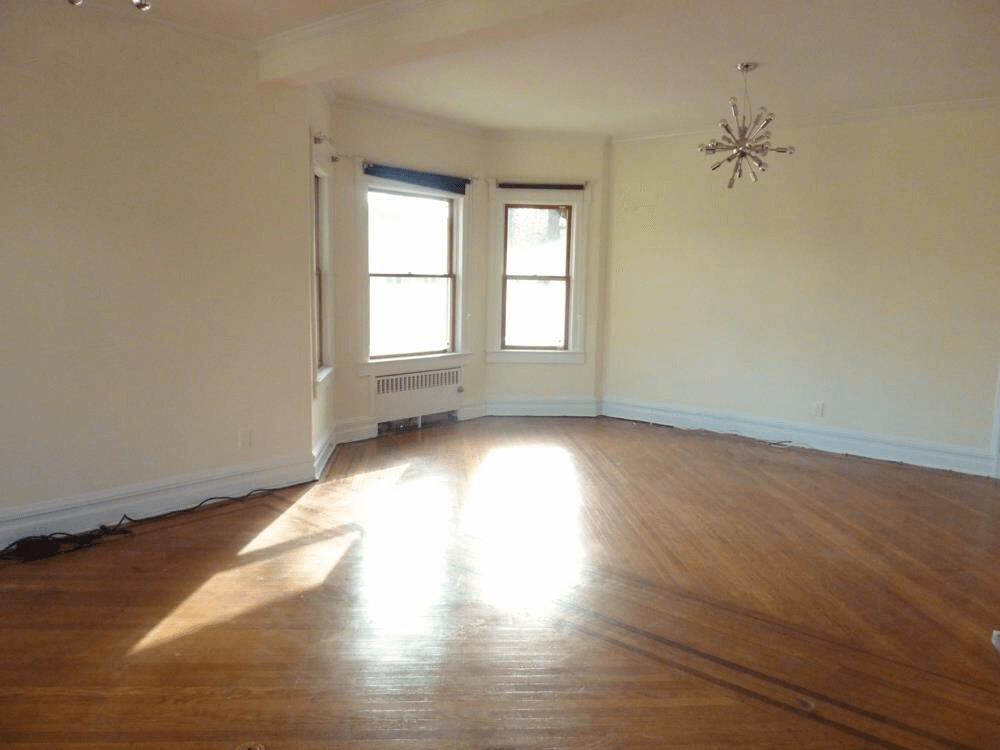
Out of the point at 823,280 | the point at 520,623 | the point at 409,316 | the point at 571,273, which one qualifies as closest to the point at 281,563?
the point at 520,623

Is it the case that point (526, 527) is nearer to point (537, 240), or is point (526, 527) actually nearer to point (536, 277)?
point (536, 277)

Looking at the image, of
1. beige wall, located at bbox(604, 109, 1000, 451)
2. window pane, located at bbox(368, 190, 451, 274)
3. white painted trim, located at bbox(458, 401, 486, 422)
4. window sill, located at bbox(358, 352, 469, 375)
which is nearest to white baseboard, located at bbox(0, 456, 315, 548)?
window sill, located at bbox(358, 352, 469, 375)

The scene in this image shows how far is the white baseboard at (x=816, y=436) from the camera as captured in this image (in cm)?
571

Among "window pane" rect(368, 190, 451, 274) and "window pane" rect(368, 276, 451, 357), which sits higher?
"window pane" rect(368, 190, 451, 274)

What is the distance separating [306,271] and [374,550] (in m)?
2.01

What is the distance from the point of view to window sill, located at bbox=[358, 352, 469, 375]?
6.33 metres

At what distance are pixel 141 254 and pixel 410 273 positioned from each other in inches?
113

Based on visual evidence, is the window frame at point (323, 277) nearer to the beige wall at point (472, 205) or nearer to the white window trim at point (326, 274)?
the white window trim at point (326, 274)

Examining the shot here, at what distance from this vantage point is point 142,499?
4.20 meters

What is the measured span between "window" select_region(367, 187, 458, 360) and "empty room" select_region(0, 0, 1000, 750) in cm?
4

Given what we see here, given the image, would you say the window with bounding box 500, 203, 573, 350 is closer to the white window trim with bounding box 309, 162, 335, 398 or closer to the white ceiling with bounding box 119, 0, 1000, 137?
the white ceiling with bounding box 119, 0, 1000, 137

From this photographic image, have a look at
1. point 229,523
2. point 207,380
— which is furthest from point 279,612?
point 207,380

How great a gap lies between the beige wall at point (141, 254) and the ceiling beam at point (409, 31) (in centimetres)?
Answer: 36

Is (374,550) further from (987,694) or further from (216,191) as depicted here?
(987,694)
